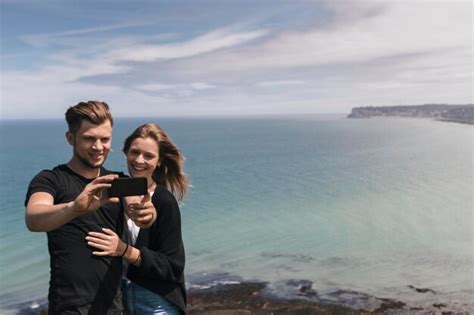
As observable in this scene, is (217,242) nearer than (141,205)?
No

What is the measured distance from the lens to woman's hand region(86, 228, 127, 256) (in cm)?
312

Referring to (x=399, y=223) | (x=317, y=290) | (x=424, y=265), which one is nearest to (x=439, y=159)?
(x=399, y=223)

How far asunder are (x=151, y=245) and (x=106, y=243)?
1.24 ft

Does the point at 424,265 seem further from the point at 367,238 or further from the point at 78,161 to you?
the point at 78,161

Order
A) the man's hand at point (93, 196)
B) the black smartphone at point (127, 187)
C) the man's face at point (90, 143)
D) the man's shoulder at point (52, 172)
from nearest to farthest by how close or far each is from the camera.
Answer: the man's hand at point (93, 196) → the black smartphone at point (127, 187) → the man's shoulder at point (52, 172) → the man's face at point (90, 143)

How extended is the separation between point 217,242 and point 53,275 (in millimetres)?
23143

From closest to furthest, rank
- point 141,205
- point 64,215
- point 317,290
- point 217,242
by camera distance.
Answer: point 64,215
point 141,205
point 317,290
point 217,242

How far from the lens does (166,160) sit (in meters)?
3.83

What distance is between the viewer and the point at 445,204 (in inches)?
1502

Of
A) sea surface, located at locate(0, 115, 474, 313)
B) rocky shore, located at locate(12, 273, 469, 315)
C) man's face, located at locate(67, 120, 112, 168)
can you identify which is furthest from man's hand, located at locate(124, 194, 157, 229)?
sea surface, located at locate(0, 115, 474, 313)

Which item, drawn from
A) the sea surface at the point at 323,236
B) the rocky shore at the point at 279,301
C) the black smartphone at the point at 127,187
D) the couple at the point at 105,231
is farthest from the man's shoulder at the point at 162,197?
the sea surface at the point at 323,236

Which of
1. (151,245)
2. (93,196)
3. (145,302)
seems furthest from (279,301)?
(93,196)

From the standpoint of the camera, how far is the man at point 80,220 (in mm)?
3081

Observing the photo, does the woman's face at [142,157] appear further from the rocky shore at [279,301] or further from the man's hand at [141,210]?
the rocky shore at [279,301]
